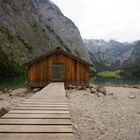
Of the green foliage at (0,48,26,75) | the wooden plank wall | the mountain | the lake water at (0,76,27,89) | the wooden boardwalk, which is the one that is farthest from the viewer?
the mountain

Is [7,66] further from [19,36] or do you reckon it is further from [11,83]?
[11,83]

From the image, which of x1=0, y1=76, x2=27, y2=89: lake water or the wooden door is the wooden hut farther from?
x1=0, y1=76, x2=27, y2=89: lake water

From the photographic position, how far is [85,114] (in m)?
16.5

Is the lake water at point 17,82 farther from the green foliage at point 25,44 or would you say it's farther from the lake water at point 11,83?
the green foliage at point 25,44

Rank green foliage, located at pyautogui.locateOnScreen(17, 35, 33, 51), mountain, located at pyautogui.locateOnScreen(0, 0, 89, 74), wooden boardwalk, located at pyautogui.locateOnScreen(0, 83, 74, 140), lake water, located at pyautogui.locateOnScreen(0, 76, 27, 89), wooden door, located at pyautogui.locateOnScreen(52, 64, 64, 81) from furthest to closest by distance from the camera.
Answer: green foliage, located at pyautogui.locateOnScreen(17, 35, 33, 51)
mountain, located at pyautogui.locateOnScreen(0, 0, 89, 74)
lake water, located at pyautogui.locateOnScreen(0, 76, 27, 89)
wooden door, located at pyautogui.locateOnScreen(52, 64, 64, 81)
wooden boardwalk, located at pyautogui.locateOnScreen(0, 83, 74, 140)

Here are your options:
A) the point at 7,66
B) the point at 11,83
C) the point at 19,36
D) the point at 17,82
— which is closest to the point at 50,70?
the point at 11,83

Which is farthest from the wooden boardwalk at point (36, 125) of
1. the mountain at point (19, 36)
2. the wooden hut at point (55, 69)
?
the mountain at point (19, 36)

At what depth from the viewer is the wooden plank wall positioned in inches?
1176

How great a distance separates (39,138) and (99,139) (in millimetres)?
6217

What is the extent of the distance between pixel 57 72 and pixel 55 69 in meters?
0.40

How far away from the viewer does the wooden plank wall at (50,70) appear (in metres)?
29.9

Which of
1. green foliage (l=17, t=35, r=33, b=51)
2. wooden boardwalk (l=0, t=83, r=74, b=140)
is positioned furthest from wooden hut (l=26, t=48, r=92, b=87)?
green foliage (l=17, t=35, r=33, b=51)

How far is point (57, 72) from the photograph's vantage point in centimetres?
2978

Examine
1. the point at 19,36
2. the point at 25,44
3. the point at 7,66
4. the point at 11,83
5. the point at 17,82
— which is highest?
the point at 19,36
